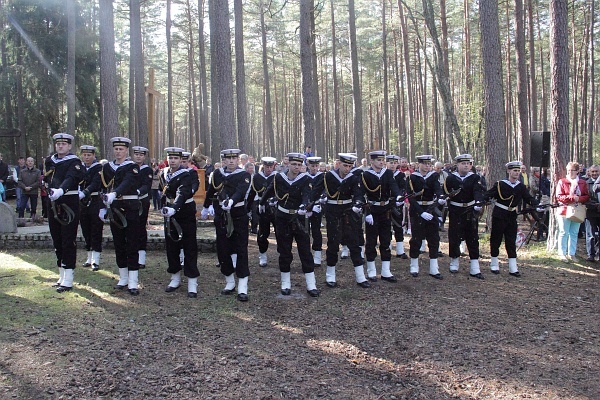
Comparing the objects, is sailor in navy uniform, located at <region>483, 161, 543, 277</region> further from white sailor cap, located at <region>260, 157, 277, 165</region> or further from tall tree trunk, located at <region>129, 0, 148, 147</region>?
tall tree trunk, located at <region>129, 0, 148, 147</region>

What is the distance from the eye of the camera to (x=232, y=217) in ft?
24.9

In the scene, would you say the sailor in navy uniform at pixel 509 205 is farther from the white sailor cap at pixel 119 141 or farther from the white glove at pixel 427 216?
the white sailor cap at pixel 119 141

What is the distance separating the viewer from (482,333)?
6363mm

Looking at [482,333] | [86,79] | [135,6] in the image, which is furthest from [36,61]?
[482,333]

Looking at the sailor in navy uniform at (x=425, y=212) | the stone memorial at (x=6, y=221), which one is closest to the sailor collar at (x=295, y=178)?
the sailor in navy uniform at (x=425, y=212)

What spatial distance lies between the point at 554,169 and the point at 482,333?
19.6 ft

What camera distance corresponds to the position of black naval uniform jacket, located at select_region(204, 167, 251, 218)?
755cm

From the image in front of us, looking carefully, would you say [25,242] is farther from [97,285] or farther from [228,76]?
[228,76]

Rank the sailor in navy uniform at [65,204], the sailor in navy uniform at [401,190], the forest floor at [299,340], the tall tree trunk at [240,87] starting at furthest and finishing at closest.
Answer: the tall tree trunk at [240,87] → the sailor in navy uniform at [401,190] → the sailor in navy uniform at [65,204] → the forest floor at [299,340]

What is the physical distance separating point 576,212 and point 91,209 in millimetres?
9434

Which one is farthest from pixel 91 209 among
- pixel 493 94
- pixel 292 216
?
pixel 493 94

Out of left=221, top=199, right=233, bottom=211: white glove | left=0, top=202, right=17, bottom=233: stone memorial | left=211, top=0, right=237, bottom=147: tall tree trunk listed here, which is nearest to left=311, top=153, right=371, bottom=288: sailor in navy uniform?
left=221, top=199, right=233, bottom=211: white glove

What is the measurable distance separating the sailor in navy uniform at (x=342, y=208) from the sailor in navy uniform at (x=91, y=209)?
381 centimetres

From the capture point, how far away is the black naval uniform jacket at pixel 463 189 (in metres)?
9.27
